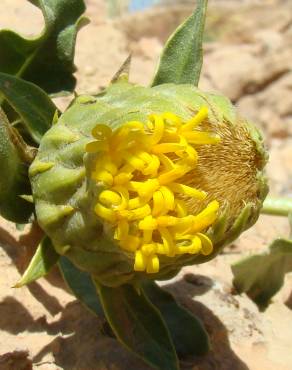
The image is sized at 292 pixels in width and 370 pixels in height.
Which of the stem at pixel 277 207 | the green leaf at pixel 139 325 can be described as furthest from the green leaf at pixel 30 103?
the stem at pixel 277 207

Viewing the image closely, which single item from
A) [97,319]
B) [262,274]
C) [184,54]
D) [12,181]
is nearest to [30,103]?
[12,181]

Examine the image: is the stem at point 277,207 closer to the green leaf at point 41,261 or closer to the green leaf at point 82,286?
the green leaf at point 82,286

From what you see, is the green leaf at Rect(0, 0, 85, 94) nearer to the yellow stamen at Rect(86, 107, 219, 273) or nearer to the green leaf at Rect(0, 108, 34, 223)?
the green leaf at Rect(0, 108, 34, 223)

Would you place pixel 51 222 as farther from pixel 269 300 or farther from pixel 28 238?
pixel 269 300

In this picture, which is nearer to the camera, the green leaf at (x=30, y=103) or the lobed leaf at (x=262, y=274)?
the green leaf at (x=30, y=103)

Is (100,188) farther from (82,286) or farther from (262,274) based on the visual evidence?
(262,274)

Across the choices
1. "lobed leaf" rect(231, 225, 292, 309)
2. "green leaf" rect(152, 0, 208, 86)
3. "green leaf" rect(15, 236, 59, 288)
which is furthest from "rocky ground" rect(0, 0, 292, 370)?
"green leaf" rect(152, 0, 208, 86)
